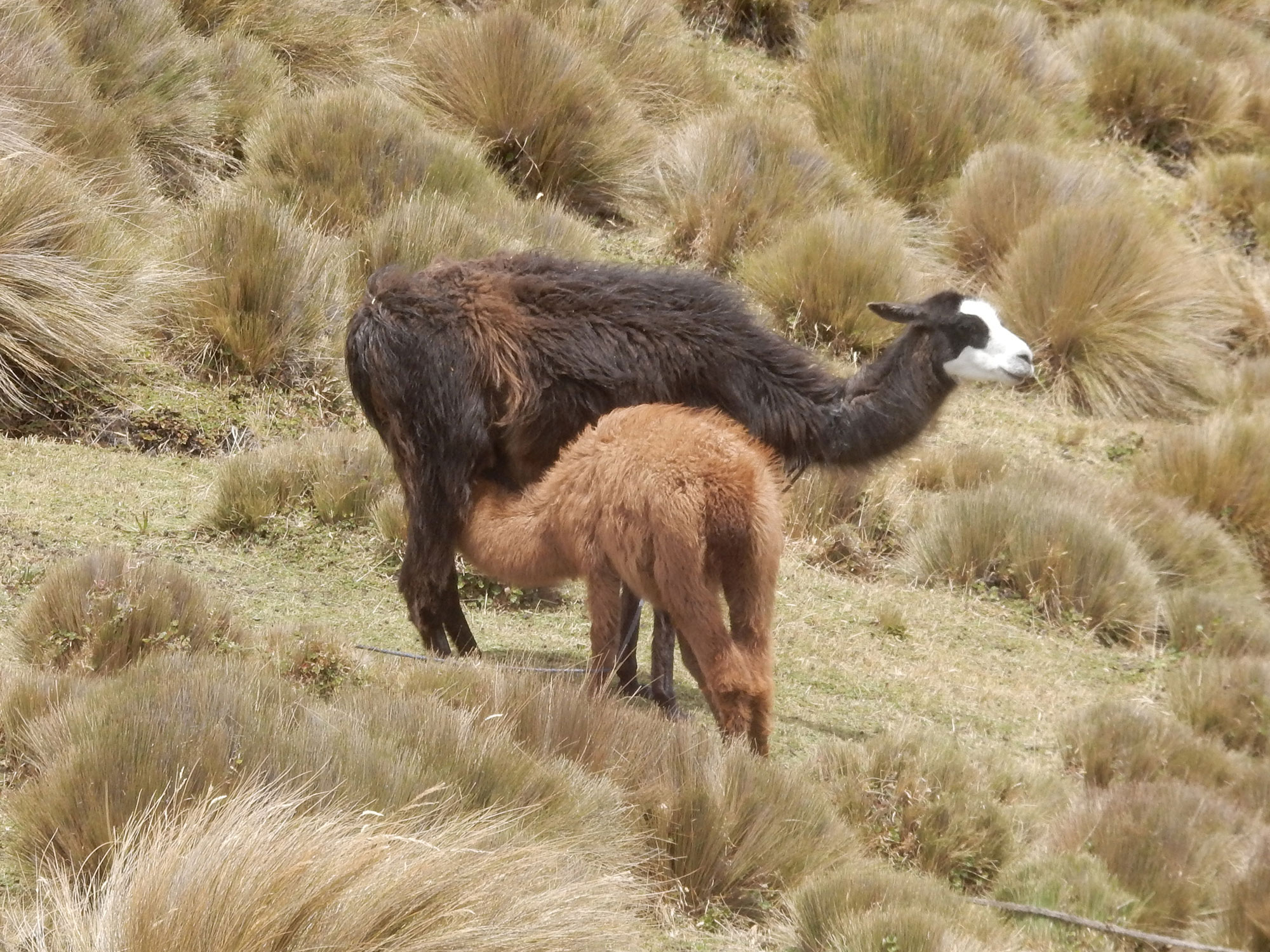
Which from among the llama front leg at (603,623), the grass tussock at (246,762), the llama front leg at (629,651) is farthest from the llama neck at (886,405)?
the grass tussock at (246,762)

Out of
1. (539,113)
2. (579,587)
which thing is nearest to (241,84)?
(539,113)

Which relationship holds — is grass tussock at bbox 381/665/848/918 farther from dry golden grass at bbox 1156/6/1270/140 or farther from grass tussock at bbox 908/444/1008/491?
dry golden grass at bbox 1156/6/1270/140

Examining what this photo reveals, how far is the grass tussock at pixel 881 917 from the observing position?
4.48 m

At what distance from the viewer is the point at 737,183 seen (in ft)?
44.6

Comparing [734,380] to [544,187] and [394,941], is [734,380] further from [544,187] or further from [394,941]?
[544,187]

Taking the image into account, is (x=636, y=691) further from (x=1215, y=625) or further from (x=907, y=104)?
(x=907, y=104)

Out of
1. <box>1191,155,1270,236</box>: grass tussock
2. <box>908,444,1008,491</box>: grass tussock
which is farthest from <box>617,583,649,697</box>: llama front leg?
<box>1191,155,1270,236</box>: grass tussock

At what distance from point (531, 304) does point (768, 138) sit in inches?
331

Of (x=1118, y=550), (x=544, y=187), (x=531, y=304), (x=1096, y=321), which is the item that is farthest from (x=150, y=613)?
(x=1096, y=321)

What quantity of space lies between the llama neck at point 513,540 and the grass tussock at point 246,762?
879 mm

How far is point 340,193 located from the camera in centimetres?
1211

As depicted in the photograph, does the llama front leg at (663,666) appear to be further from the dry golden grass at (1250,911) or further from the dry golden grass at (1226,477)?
the dry golden grass at (1226,477)

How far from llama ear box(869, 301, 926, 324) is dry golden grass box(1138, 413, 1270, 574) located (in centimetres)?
568

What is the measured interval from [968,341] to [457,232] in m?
5.35
